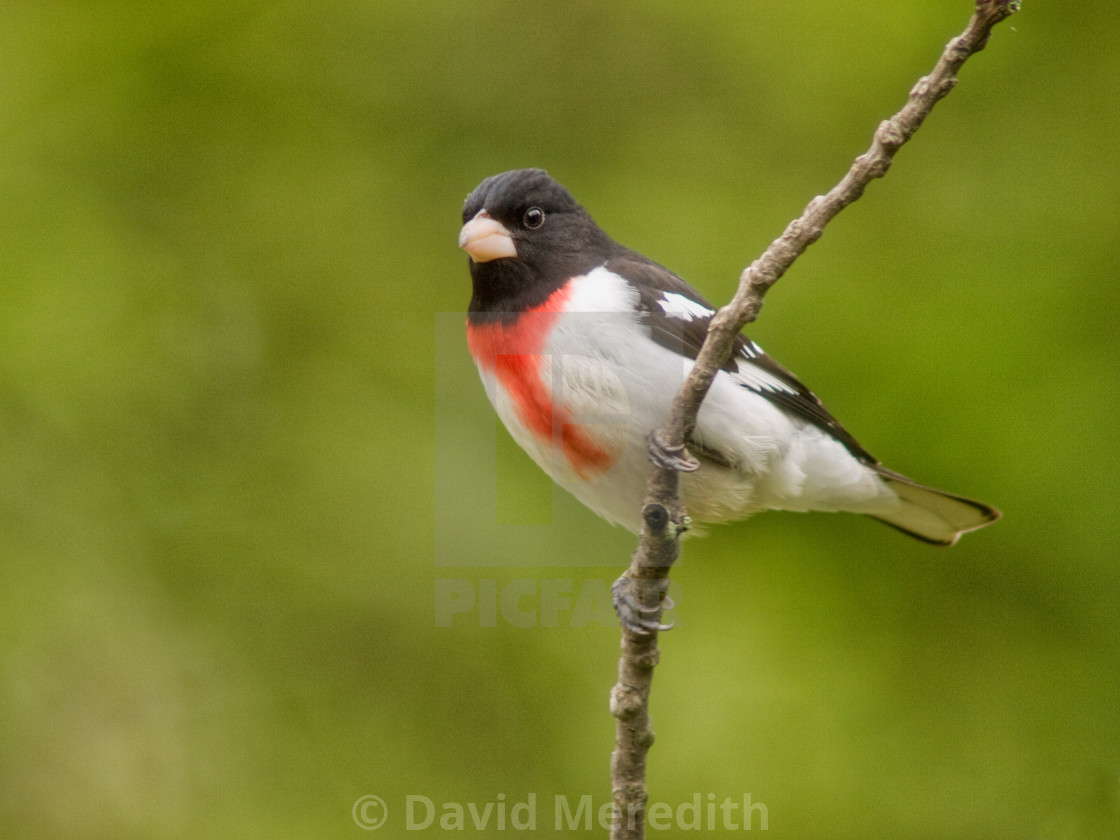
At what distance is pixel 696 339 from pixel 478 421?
160cm

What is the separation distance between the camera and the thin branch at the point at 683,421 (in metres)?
1.93

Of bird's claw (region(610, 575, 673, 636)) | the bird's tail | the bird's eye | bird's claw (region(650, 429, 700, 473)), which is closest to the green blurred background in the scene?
the bird's tail

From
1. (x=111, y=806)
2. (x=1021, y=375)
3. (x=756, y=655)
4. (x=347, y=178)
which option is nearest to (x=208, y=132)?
(x=347, y=178)

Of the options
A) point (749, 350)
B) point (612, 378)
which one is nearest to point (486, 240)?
point (612, 378)

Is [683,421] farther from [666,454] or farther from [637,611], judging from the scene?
[637,611]

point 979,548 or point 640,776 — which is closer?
point 640,776

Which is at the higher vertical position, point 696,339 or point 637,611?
point 696,339

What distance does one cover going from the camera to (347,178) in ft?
15.9

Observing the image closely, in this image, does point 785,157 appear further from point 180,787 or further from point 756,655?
point 180,787

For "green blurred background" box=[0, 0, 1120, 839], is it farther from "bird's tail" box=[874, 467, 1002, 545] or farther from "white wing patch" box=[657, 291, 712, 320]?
"white wing patch" box=[657, 291, 712, 320]

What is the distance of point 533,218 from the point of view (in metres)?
3.25

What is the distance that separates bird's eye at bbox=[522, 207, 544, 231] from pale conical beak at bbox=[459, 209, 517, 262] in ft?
0.31

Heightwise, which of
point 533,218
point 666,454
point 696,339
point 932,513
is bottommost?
point 666,454

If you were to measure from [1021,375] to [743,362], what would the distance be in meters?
1.40
